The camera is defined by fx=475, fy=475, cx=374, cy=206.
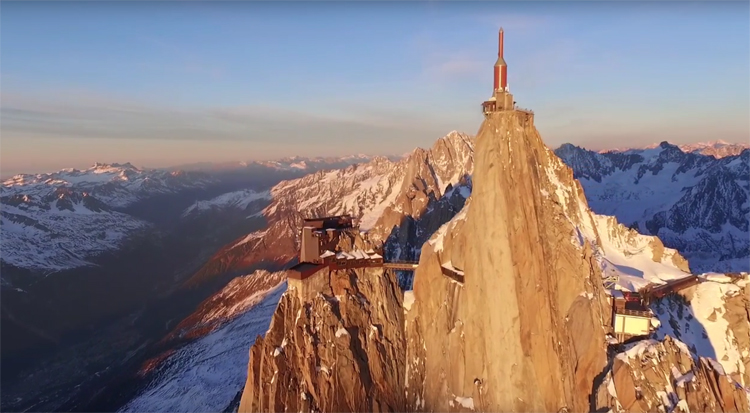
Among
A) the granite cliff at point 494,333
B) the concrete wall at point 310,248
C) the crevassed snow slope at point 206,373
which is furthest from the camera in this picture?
the crevassed snow slope at point 206,373

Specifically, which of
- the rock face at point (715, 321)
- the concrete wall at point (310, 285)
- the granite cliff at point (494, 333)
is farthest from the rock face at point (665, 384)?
the concrete wall at point (310, 285)

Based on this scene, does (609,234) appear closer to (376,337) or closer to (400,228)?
(376,337)

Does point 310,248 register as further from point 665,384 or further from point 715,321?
point 715,321

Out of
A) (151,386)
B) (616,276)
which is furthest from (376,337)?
(151,386)

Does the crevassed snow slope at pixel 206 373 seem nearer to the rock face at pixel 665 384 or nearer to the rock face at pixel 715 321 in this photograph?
the rock face at pixel 665 384

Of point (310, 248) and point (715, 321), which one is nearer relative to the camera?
point (310, 248)

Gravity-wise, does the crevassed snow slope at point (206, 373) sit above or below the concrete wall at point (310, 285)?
below

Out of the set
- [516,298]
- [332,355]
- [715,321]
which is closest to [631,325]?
[516,298]
